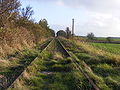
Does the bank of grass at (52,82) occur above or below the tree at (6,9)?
below

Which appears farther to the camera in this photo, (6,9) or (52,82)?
(6,9)

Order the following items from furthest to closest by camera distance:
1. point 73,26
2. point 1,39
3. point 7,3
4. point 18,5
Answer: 1. point 73,26
2. point 18,5
3. point 7,3
4. point 1,39

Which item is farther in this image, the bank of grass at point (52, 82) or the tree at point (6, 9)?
the tree at point (6, 9)

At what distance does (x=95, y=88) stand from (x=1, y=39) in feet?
38.4

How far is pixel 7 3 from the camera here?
20.3m

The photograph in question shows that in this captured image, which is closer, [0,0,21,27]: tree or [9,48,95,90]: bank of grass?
[9,48,95,90]: bank of grass

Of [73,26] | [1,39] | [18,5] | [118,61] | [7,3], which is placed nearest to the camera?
[118,61]

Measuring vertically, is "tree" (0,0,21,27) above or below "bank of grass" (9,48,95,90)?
above

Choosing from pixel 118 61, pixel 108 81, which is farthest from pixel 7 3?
pixel 108 81

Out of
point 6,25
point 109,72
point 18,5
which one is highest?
point 18,5

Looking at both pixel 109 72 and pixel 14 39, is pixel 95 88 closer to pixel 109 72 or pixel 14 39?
pixel 109 72

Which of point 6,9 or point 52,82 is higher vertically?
point 6,9

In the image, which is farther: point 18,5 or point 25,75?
point 18,5

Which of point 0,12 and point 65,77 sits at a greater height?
point 0,12
